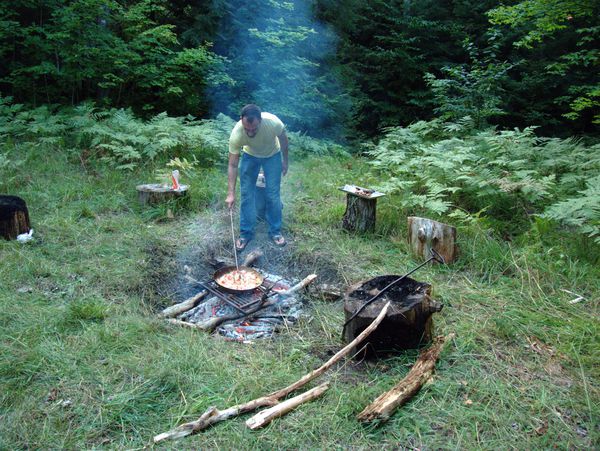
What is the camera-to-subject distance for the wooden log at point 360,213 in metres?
5.52

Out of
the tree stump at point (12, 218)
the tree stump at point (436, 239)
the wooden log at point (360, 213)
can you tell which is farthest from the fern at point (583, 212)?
the tree stump at point (12, 218)

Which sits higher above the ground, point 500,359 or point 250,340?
point 500,359

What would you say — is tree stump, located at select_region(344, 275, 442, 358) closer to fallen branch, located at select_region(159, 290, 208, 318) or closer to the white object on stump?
fallen branch, located at select_region(159, 290, 208, 318)

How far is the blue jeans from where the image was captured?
5473 millimetres

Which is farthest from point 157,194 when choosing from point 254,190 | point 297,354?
point 297,354

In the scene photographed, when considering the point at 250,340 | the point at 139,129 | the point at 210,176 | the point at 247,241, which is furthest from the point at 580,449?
the point at 139,129

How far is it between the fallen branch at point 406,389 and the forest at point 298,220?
74 mm

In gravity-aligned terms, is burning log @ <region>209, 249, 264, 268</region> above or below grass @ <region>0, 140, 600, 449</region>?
below

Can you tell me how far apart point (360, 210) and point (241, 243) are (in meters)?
1.58

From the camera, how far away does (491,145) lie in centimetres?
664

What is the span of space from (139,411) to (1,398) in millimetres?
897

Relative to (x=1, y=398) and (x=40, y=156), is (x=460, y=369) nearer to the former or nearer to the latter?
(x=1, y=398)

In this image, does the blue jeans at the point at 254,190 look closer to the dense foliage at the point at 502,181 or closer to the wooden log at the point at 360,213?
the wooden log at the point at 360,213

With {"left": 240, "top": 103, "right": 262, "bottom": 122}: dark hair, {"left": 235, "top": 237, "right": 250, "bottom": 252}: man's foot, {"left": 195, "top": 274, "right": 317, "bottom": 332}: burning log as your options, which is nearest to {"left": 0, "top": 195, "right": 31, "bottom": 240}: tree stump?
{"left": 235, "top": 237, "right": 250, "bottom": 252}: man's foot
